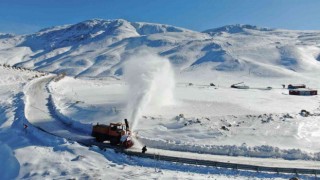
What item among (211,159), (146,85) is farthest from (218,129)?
(146,85)

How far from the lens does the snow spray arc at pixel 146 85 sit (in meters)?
51.1

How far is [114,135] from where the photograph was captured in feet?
128

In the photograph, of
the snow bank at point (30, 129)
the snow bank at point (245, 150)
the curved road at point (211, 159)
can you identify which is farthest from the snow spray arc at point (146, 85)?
the snow bank at point (30, 129)

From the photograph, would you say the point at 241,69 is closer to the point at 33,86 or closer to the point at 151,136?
the point at 33,86

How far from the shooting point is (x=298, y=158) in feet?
119

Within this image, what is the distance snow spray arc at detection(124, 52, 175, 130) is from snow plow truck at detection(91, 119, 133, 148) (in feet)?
20.6

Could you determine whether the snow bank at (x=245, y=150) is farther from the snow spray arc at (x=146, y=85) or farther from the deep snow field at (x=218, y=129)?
the snow spray arc at (x=146, y=85)

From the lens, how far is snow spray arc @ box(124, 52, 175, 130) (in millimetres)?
51053

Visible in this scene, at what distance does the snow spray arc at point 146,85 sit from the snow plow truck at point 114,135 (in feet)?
20.6

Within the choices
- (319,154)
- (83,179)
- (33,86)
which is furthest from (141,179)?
(33,86)

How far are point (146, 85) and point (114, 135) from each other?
2007 centimetres

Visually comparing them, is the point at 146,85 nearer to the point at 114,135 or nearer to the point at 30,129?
the point at 30,129

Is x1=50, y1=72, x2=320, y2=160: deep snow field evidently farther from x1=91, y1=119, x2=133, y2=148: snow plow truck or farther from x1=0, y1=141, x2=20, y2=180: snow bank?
x1=0, y1=141, x2=20, y2=180: snow bank

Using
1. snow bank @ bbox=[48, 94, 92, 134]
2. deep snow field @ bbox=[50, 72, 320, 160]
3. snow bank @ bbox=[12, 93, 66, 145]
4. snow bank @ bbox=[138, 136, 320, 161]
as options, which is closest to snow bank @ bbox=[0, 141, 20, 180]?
snow bank @ bbox=[12, 93, 66, 145]
